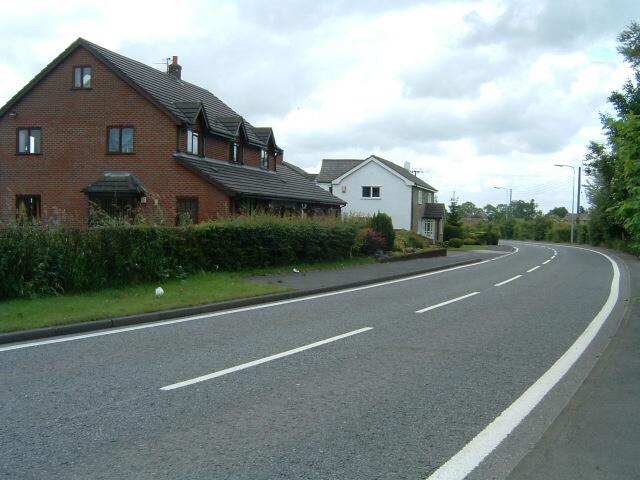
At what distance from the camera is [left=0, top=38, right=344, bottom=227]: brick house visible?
1017 inches

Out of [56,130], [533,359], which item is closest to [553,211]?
[56,130]

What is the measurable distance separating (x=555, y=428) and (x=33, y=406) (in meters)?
4.96

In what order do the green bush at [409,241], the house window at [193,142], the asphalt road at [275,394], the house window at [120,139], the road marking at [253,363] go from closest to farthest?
the asphalt road at [275,394] → the road marking at [253,363] → the house window at [120,139] → the house window at [193,142] → the green bush at [409,241]

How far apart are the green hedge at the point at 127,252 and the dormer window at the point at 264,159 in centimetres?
1382

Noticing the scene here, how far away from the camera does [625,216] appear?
10.2 m

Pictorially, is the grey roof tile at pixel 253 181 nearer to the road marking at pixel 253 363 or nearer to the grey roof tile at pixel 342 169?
the road marking at pixel 253 363

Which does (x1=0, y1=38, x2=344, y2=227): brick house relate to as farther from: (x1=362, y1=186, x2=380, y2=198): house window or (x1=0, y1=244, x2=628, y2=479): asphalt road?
(x1=362, y1=186, x2=380, y2=198): house window

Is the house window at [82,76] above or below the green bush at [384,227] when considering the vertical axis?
above

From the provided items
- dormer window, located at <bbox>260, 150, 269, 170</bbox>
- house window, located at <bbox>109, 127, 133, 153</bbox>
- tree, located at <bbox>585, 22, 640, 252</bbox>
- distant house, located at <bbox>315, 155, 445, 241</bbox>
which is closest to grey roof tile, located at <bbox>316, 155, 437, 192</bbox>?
distant house, located at <bbox>315, 155, 445, 241</bbox>

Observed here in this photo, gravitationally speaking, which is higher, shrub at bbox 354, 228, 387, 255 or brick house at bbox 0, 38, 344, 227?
brick house at bbox 0, 38, 344, 227

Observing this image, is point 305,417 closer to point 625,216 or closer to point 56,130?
point 625,216

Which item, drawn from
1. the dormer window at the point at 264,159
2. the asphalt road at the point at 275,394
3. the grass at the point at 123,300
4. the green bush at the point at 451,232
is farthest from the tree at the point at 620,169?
the dormer window at the point at 264,159

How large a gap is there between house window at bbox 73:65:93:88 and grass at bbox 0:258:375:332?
49.3 feet

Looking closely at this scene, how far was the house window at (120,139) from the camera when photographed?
26.7 m
